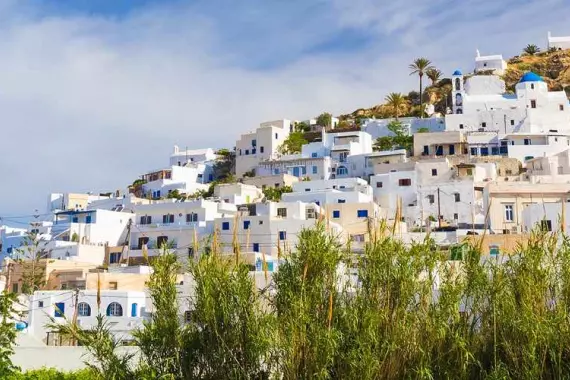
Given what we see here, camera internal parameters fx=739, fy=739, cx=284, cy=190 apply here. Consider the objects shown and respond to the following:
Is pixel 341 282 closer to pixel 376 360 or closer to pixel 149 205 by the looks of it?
pixel 376 360

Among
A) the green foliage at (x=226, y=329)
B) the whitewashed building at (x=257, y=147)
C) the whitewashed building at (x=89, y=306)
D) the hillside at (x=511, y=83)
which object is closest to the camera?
the green foliage at (x=226, y=329)

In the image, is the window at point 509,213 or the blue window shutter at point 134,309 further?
the window at point 509,213

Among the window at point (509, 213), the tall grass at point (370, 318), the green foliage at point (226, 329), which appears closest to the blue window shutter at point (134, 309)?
the tall grass at point (370, 318)

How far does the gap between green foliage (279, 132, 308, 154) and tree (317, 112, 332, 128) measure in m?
6.07

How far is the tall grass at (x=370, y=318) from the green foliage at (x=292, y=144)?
165 feet

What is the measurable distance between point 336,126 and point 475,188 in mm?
27488

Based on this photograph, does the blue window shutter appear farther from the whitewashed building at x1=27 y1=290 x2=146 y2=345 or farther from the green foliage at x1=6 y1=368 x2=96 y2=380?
the green foliage at x1=6 y1=368 x2=96 y2=380

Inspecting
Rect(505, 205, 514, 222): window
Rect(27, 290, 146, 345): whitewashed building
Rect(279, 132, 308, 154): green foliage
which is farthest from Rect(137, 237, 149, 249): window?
Rect(505, 205, 514, 222): window

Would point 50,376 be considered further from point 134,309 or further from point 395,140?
point 395,140

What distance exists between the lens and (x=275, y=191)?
5238 centimetres

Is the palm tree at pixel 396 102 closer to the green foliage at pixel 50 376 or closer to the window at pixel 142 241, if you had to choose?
the window at pixel 142 241

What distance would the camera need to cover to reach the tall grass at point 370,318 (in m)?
11.2

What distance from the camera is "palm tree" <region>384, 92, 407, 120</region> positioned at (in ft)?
239

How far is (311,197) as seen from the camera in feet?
153
